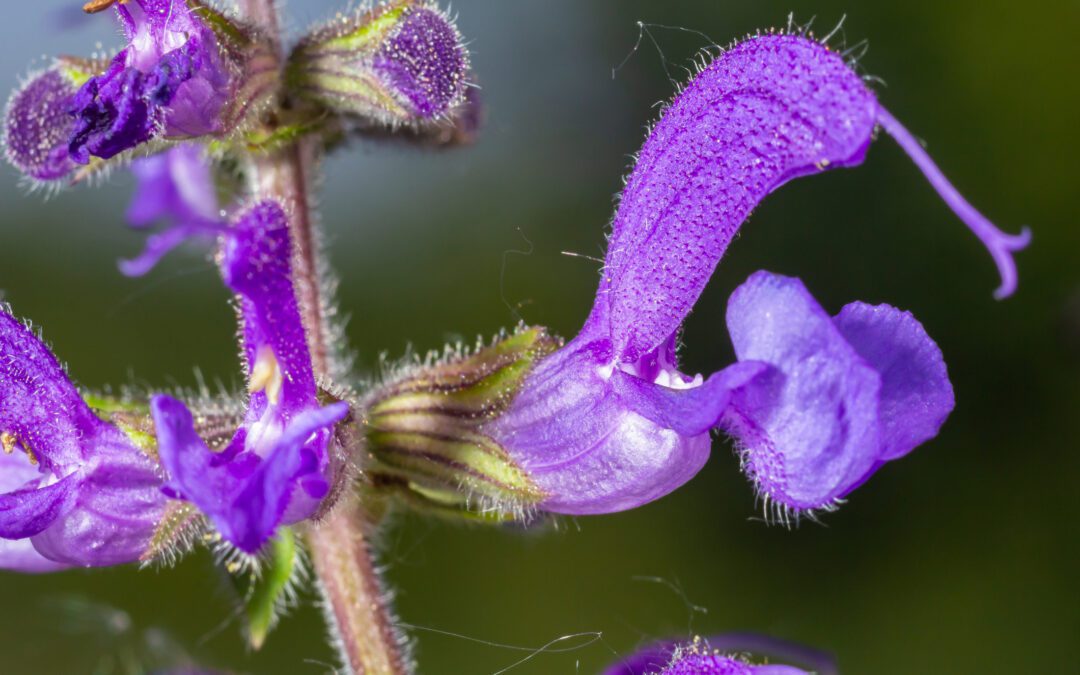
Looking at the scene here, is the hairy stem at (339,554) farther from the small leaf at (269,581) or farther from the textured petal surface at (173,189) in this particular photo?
the textured petal surface at (173,189)

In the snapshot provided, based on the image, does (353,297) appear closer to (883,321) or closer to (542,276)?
(542,276)

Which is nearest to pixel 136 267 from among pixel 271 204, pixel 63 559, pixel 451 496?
pixel 271 204

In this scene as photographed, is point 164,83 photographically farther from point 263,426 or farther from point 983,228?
point 983,228

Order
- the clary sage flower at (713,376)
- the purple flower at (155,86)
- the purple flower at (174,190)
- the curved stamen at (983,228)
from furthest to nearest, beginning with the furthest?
the purple flower at (174,190) → the purple flower at (155,86) → the clary sage flower at (713,376) → the curved stamen at (983,228)

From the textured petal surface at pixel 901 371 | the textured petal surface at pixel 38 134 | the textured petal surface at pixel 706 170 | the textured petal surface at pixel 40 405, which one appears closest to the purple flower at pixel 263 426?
the textured petal surface at pixel 40 405

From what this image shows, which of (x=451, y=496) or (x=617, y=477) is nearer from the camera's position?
(x=617, y=477)

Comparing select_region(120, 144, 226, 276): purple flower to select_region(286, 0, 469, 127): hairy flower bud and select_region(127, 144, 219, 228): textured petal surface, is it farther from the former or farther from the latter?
select_region(286, 0, 469, 127): hairy flower bud
